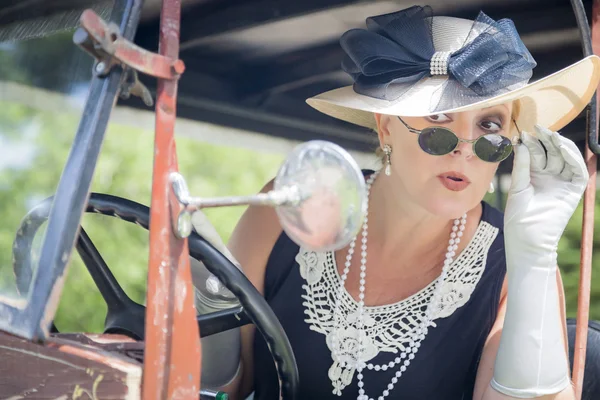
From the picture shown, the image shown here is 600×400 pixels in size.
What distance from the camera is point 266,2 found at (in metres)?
2.46

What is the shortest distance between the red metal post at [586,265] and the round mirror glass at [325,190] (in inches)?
40.9

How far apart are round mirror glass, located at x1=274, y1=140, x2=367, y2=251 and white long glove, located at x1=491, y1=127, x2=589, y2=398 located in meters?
0.87

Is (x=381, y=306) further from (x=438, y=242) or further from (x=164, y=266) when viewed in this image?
(x=164, y=266)

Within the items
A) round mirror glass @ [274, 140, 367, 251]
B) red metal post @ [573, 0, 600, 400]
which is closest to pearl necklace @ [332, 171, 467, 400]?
red metal post @ [573, 0, 600, 400]

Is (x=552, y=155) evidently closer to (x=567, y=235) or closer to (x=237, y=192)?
(x=567, y=235)

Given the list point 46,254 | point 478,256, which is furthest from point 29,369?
point 478,256

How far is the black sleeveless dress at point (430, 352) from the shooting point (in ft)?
8.06

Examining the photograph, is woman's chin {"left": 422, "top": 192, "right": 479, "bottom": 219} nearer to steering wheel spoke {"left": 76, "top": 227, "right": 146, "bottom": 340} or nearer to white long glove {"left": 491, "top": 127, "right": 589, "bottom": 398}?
white long glove {"left": 491, "top": 127, "right": 589, "bottom": 398}

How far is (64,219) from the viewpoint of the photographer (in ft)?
4.70

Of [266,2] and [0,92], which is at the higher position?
[266,2]

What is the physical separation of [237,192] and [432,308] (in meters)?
3.45

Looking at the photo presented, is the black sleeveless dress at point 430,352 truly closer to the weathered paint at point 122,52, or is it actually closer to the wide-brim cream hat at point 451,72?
the wide-brim cream hat at point 451,72

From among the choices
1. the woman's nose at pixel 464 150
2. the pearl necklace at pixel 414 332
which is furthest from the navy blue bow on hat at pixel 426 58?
the pearl necklace at pixel 414 332

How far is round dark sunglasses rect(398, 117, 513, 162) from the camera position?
2.20 metres
